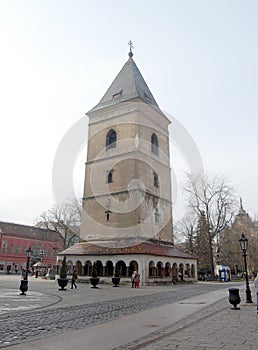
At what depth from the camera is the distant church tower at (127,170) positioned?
33.4 meters

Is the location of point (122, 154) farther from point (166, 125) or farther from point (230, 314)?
point (230, 314)

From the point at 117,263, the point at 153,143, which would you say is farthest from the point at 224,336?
the point at 153,143

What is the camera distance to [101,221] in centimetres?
3484

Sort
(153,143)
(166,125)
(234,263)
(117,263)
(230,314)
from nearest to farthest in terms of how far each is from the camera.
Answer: (230,314), (117,263), (153,143), (166,125), (234,263)

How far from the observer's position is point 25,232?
7881 cm

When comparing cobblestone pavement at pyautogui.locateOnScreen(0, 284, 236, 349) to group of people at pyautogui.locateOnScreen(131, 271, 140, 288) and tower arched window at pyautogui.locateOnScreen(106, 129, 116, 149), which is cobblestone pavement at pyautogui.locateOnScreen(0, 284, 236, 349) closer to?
group of people at pyautogui.locateOnScreen(131, 271, 140, 288)

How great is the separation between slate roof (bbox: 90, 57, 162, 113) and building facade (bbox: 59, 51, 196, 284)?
0.12 metres

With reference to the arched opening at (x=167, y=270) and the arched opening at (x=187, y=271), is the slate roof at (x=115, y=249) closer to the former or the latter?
the arched opening at (x=167, y=270)

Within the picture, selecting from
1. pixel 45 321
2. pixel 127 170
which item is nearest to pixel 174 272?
pixel 127 170

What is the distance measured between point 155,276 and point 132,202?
24.5 ft

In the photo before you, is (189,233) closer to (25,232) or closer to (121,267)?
(121,267)

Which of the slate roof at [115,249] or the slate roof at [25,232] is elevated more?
the slate roof at [25,232]

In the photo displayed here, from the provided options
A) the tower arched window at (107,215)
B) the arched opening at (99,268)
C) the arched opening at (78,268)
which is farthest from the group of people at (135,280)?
the tower arched window at (107,215)

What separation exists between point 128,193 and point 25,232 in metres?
52.8
